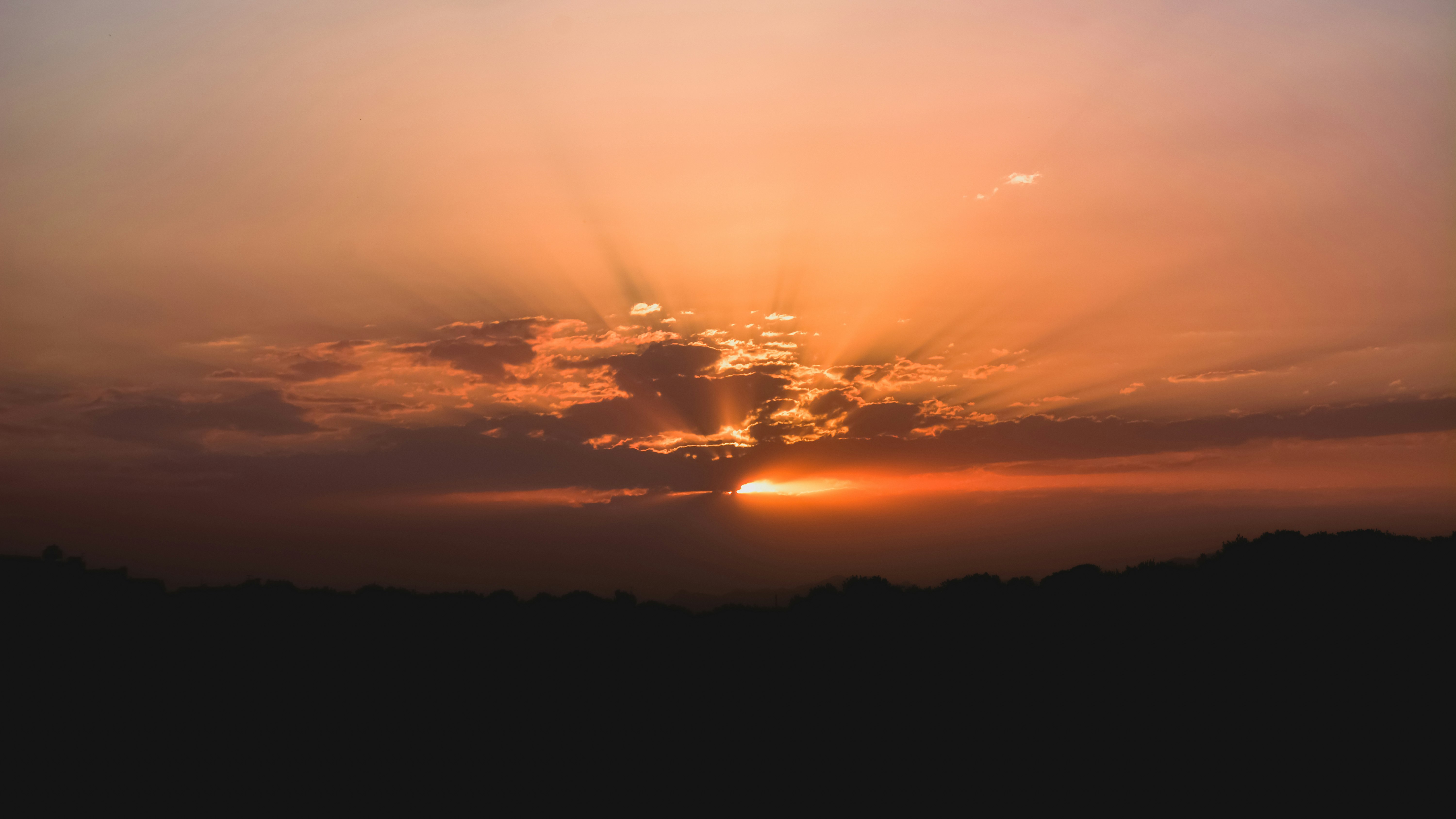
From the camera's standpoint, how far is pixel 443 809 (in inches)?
1201

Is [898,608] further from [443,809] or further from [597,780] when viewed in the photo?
[443,809]

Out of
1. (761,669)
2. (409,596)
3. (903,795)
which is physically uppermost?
(409,596)

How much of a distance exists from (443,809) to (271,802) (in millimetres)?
6558

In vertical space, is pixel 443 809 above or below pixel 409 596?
below

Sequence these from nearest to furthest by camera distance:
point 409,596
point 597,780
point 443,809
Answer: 1. point 443,809
2. point 597,780
3. point 409,596

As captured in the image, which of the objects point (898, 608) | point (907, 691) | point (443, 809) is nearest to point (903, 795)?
point (907, 691)

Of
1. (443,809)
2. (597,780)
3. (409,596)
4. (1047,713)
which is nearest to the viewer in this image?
(443,809)

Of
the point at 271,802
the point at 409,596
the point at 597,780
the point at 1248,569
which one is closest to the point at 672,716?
the point at 597,780

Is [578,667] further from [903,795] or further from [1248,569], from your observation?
[1248,569]

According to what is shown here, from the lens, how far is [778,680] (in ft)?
134

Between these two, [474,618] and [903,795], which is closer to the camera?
[903,795]

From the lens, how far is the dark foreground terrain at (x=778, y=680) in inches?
1303

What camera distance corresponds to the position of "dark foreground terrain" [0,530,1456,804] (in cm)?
3309

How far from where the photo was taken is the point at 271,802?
30.8 metres
